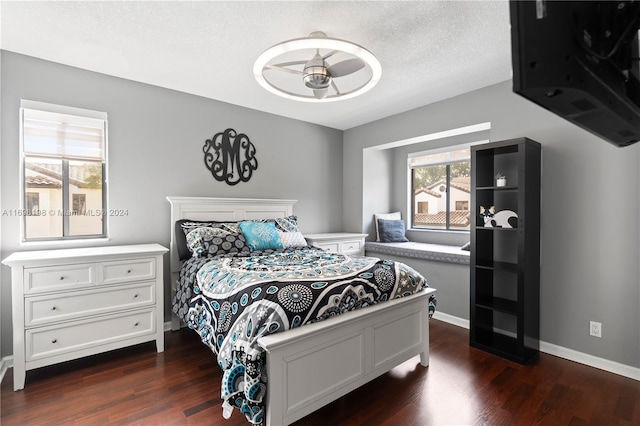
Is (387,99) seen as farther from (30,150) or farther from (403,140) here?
(30,150)

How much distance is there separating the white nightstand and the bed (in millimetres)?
1172

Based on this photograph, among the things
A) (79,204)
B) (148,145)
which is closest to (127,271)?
(79,204)

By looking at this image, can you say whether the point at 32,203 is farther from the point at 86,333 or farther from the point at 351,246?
the point at 351,246

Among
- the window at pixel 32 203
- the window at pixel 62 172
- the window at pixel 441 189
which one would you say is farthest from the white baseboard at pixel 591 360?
the window at pixel 32 203

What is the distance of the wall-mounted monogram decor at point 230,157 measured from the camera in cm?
360

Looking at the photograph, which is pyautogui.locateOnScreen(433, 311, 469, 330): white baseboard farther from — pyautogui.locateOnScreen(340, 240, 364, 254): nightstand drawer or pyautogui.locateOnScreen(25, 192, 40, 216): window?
pyautogui.locateOnScreen(25, 192, 40, 216): window

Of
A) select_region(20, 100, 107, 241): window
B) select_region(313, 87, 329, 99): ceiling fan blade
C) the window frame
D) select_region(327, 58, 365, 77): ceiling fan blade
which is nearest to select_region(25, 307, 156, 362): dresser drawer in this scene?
select_region(20, 100, 107, 241): window

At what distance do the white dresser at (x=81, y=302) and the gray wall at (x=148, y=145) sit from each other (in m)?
0.49

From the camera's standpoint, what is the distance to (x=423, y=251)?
149 inches

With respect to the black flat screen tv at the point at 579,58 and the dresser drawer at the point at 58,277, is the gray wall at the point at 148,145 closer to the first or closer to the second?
the dresser drawer at the point at 58,277

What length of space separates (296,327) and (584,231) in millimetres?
2547

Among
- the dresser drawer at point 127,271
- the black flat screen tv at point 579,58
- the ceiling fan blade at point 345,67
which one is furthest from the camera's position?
the dresser drawer at point 127,271

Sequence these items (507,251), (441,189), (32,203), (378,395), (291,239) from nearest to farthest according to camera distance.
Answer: (378,395) < (32,203) < (507,251) < (291,239) < (441,189)

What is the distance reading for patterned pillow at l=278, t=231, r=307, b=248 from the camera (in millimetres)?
3337
